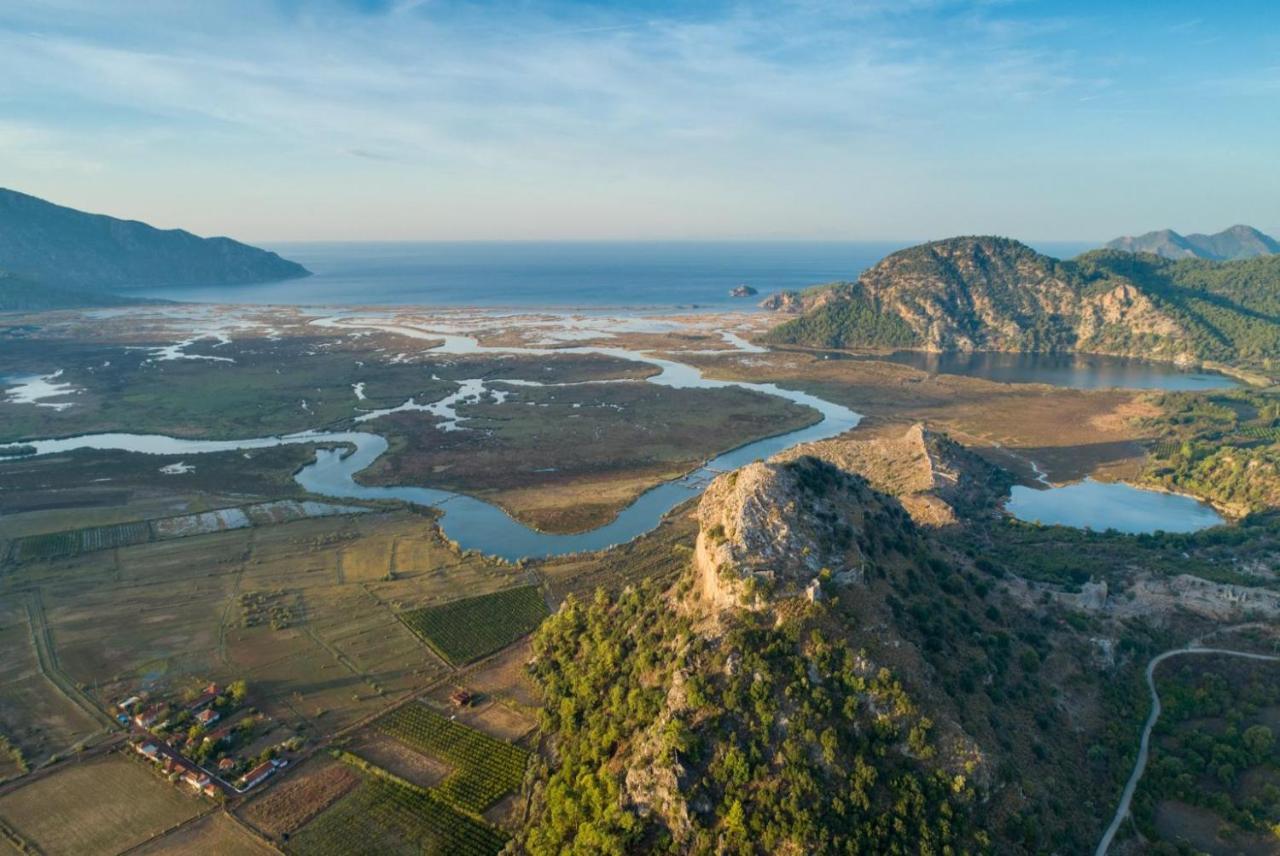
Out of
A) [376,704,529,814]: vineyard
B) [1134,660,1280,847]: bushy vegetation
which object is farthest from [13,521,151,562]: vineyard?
[1134,660,1280,847]: bushy vegetation

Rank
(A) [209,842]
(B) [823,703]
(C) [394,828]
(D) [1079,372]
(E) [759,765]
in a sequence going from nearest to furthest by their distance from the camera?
(E) [759,765]
(B) [823,703]
(A) [209,842]
(C) [394,828]
(D) [1079,372]

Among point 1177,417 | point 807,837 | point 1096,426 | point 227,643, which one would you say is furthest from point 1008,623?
point 1177,417

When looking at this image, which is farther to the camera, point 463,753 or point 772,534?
point 463,753

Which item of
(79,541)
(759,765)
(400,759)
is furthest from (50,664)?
(759,765)

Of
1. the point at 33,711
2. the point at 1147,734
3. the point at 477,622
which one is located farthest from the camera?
the point at 477,622

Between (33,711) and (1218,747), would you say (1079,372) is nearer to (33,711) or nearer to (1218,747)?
(1218,747)

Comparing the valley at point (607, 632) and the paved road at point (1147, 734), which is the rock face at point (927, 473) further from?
the paved road at point (1147, 734)

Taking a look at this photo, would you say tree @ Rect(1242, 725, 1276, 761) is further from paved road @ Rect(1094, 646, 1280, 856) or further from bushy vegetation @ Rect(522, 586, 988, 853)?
bushy vegetation @ Rect(522, 586, 988, 853)

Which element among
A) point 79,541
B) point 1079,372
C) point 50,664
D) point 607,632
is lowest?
point 50,664
